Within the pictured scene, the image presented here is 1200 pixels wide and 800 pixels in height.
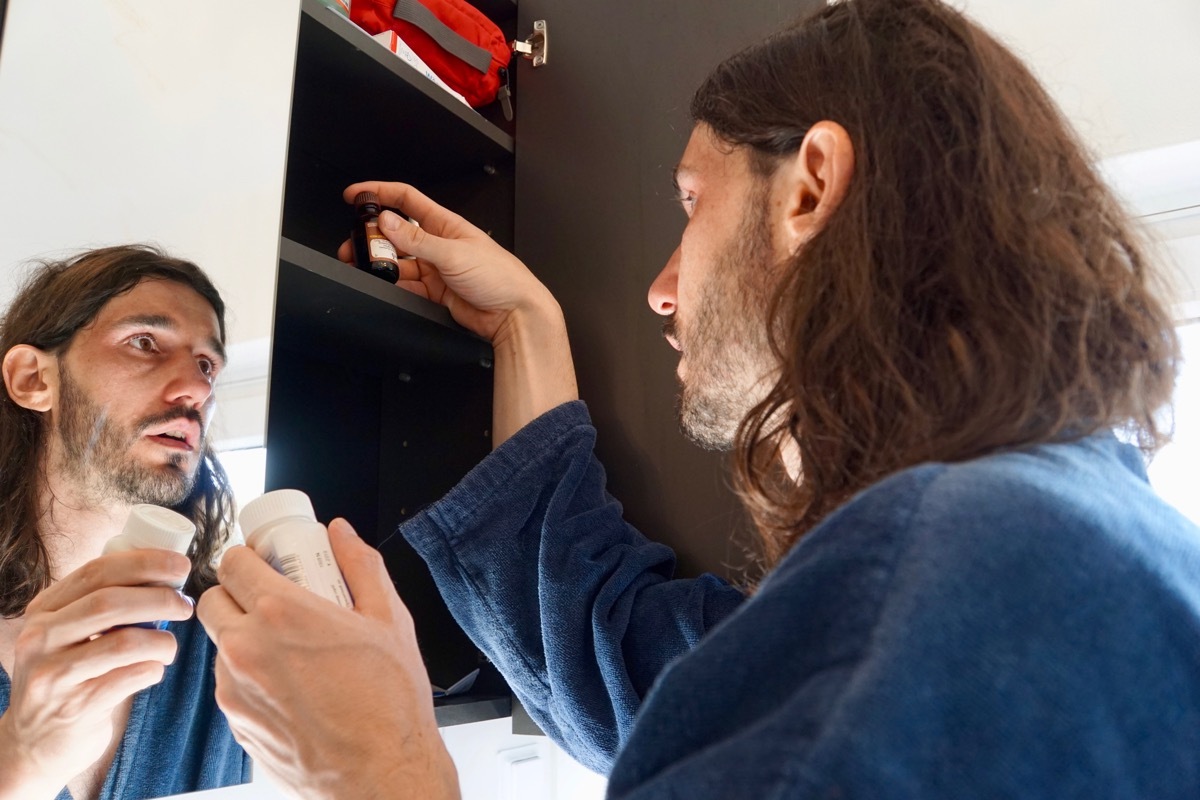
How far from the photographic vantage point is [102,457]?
62 cm

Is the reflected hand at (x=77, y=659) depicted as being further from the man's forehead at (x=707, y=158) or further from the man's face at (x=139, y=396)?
the man's forehead at (x=707, y=158)

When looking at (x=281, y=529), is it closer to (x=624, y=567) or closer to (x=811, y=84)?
(x=624, y=567)

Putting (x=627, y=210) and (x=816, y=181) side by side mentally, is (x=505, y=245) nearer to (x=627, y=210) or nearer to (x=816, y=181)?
(x=627, y=210)

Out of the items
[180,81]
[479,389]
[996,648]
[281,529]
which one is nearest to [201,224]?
[180,81]

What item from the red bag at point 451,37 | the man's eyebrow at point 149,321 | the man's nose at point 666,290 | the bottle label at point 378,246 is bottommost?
the man's eyebrow at point 149,321

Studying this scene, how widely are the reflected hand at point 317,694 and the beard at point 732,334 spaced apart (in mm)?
377

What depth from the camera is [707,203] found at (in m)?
0.84

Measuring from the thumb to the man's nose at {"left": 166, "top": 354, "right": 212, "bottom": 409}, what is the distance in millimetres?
169

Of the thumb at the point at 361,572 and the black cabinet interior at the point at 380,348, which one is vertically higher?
the black cabinet interior at the point at 380,348

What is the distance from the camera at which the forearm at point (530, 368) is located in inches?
38.1

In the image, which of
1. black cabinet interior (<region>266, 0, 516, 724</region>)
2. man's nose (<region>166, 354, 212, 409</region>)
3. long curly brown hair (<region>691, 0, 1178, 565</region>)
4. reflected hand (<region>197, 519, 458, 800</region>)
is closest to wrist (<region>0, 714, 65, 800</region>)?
reflected hand (<region>197, 519, 458, 800</region>)

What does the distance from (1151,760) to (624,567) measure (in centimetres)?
58

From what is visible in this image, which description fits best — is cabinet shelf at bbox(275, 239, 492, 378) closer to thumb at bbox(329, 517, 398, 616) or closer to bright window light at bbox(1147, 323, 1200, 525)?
thumb at bbox(329, 517, 398, 616)

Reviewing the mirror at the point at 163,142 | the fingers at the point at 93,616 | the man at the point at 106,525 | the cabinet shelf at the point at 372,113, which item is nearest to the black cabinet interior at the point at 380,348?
the cabinet shelf at the point at 372,113
